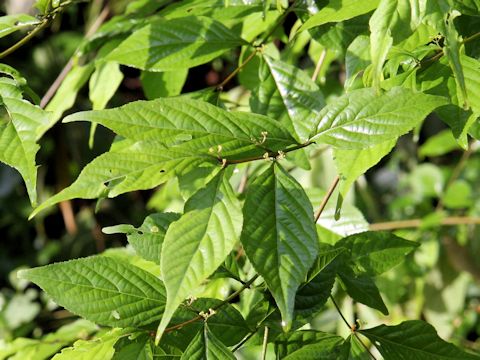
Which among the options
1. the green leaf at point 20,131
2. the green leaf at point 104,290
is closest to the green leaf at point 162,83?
the green leaf at point 20,131

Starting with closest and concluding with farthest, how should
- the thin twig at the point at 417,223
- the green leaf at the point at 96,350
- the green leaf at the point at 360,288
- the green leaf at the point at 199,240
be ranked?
the green leaf at the point at 199,240, the green leaf at the point at 96,350, the green leaf at the point at 360,288, the thin twig at the point at 417,223

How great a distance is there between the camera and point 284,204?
70 cm

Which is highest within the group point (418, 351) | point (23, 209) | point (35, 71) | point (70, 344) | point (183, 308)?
point (183, 308)

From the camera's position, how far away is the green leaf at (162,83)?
3.69 ft

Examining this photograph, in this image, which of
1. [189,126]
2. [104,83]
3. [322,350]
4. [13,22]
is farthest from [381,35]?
[104,83]

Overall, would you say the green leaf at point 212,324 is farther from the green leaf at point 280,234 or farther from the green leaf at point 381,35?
the green leaf at point 381,35

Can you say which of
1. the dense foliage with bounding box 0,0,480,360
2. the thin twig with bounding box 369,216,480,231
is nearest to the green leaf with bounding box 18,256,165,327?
the dense foliage with bounding box 0,0,480,360

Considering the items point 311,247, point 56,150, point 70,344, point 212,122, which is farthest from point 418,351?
point 56,150

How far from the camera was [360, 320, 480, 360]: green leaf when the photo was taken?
773 mm

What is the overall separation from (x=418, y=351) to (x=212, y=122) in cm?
32

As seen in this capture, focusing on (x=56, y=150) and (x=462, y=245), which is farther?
(x=56, y=150)

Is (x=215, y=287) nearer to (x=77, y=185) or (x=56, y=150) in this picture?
(x=77, y=185)

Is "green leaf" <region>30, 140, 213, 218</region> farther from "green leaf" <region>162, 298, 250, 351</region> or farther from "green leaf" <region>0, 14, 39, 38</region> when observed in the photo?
"green leaf" <region>0, 14, 39, 38</region>

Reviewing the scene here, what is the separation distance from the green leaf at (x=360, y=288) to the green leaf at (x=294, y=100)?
17 centimetres
